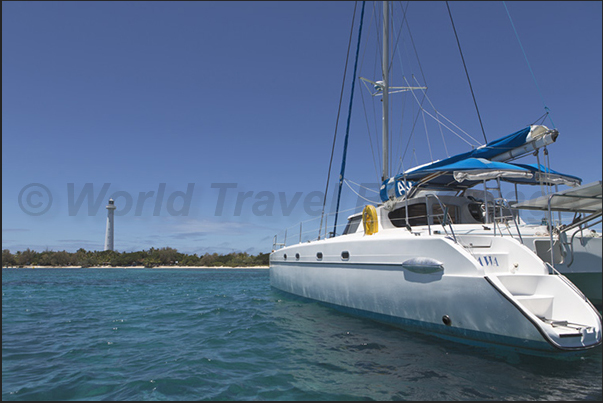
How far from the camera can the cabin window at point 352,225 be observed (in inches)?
412

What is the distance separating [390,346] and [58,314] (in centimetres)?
833

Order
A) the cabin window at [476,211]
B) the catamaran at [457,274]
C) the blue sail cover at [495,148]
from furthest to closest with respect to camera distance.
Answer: the cabin window at [476,211] < the blue sail cover at [495,148] < the catamaran at [457,274]

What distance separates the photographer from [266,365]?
16.2ft

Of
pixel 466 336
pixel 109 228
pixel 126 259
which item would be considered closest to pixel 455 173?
pixel 466 336

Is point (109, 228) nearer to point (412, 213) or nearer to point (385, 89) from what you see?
point (385, 89)

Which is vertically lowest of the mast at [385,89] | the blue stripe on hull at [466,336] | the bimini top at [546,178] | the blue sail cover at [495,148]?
the blue stripe on hull at [466,336]

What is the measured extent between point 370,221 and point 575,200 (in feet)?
12.5

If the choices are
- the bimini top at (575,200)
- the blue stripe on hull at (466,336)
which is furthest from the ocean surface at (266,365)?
the bimini top at (575,200)

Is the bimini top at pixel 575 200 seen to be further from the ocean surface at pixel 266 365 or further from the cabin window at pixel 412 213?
the cabin window at pixel 412 213

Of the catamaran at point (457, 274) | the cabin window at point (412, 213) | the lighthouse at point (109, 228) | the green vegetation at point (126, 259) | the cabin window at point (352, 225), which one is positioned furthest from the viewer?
the lighthouse at point (109, 228)

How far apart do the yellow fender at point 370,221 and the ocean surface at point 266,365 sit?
6.60 feet

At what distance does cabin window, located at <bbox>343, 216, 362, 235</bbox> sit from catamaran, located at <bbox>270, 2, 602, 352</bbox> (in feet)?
4.32

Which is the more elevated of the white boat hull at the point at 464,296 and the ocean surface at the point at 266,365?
the white boat hull at the point at 464,296

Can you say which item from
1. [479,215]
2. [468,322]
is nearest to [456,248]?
[468,322]
